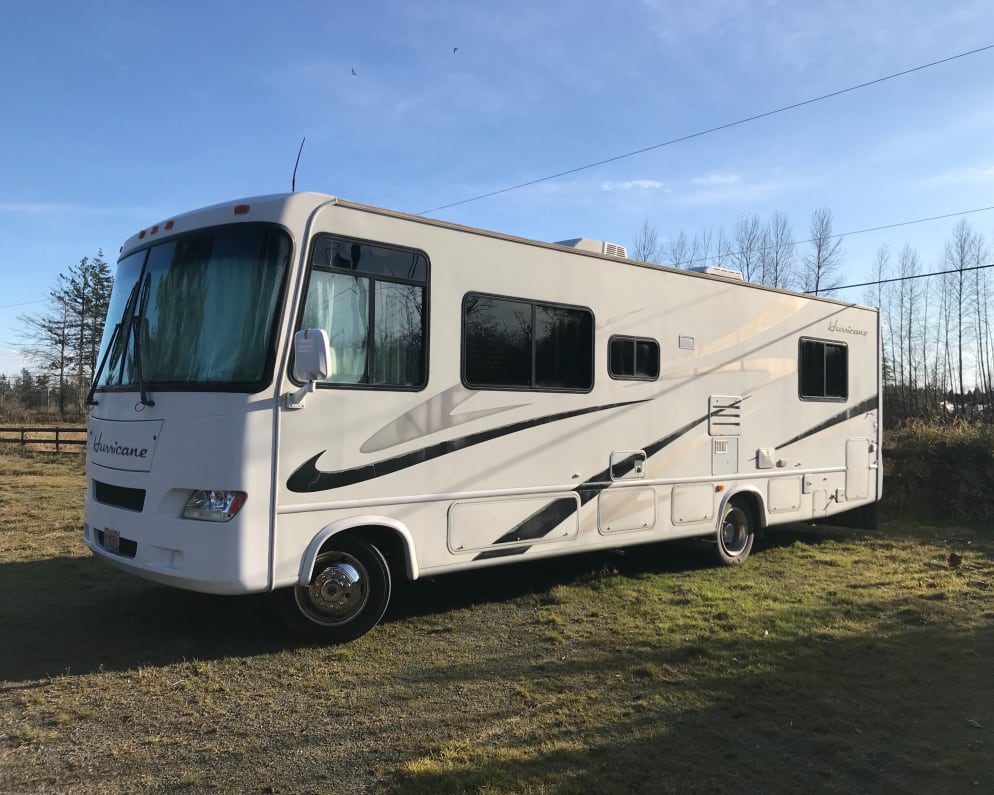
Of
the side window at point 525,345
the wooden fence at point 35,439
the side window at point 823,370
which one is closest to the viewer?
the side window at point 525,345

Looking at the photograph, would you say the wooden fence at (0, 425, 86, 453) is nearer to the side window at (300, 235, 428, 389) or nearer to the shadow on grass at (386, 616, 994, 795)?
the side window at (300, 235, 428, 389)

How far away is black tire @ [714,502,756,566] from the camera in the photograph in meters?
7.99

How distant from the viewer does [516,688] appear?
178 inches

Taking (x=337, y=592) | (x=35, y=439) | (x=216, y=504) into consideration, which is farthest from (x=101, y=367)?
(x=35, y=439)

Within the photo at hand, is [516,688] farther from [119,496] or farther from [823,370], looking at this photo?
[823,370]

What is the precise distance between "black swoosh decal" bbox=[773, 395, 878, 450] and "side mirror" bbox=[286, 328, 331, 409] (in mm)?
5608

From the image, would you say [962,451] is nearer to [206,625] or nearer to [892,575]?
[892,575]

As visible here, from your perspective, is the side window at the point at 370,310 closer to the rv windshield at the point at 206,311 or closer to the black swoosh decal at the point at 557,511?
the rv windshield at the point at 206,311

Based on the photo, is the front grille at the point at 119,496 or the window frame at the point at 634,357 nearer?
the front grille at the point at 119,496

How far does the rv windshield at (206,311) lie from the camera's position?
470cm

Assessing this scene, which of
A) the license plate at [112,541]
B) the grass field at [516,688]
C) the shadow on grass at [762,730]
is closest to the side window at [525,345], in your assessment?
the grass field at [516,688]

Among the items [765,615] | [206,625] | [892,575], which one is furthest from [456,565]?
[892,575]

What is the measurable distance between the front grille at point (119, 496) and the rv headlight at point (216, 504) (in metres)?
0.49

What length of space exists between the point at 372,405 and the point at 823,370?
6100mm
